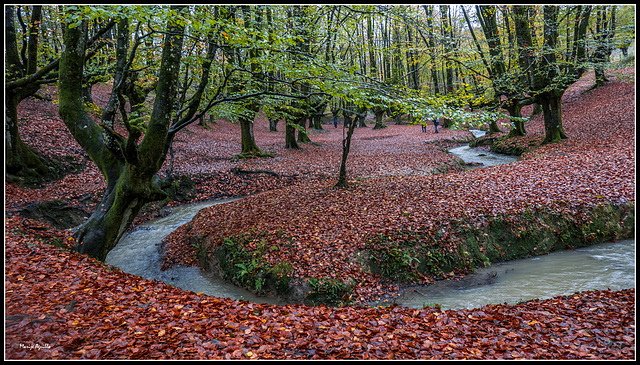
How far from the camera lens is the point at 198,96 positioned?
7.06 metres

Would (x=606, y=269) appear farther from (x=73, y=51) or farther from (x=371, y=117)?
(x=371, y=117)

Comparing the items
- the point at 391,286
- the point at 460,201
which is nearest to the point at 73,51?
the point at 391,286

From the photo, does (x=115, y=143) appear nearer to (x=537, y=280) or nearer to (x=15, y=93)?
(x=15, y=93)

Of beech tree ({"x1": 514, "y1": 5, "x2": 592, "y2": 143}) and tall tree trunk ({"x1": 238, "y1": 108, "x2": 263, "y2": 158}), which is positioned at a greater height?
beech tree ({"x1": 514, "y1": 5, "x2": 592, "y2": 143})

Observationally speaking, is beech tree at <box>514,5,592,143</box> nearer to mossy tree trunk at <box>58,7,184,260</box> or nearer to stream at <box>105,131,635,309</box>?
stream at <box>105,131,635,309</box>

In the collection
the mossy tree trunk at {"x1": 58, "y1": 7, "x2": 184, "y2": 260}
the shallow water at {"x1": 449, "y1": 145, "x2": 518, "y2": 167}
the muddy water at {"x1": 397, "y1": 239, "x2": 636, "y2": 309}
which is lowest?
the muddy water at {"x1": 397, "y1": 239, "x2": 636, "y2": 309}

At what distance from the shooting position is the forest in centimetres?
360

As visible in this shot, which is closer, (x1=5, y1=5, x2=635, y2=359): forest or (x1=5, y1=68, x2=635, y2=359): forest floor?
(x1=5, y1=68, x2=635, y2=359): forest floor

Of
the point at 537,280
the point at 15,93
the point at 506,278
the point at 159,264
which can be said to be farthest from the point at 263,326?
the point at 15,93

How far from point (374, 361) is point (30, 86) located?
1388cm

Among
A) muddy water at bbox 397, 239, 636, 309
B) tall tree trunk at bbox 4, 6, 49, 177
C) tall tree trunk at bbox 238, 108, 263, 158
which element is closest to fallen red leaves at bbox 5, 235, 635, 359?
muddy water at bbox 397, 239, 636, 309

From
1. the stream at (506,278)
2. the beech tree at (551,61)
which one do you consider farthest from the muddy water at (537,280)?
the beech tree at (551,61)

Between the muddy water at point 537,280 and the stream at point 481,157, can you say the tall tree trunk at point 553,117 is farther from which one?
the muddy water at point 537,280

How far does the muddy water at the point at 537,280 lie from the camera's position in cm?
583
